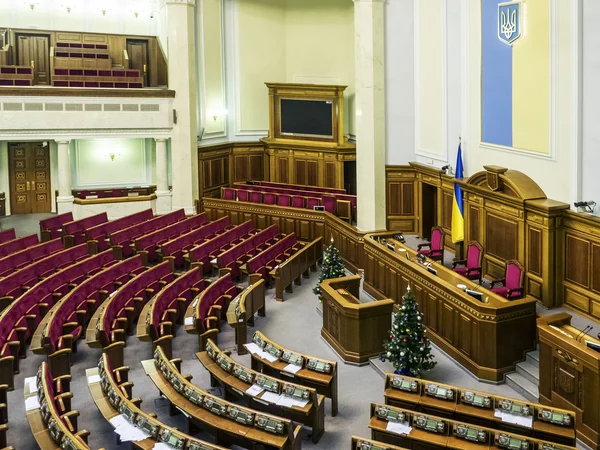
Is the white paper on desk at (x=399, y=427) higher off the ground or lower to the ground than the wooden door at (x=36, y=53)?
lower

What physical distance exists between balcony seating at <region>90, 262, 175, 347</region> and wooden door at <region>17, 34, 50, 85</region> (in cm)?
830

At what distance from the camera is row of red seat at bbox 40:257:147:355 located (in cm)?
894

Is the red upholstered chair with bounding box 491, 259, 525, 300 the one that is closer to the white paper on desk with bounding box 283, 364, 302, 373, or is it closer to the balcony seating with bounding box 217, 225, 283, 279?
the white paper on desk with bounding box 283, 364, 302, 373

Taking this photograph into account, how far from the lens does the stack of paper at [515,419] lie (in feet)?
21.8

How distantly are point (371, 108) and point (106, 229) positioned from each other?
219 inches

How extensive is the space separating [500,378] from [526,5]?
5.20m

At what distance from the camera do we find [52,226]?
1464cm

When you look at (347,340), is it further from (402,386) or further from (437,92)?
(437,92)

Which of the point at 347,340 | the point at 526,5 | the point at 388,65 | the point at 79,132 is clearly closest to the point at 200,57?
the point at 79,132

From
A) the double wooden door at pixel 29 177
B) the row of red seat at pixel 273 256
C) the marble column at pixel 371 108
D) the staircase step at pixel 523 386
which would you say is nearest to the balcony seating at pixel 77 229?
the row of red seat at pixel 273 256

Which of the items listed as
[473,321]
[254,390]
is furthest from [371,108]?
[254,390]

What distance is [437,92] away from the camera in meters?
13.5

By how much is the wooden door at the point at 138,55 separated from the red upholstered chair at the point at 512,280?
11.2 m

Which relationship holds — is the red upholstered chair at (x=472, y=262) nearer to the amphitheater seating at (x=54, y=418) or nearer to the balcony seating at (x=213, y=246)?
the balcony seating at (x=213, y=246)
